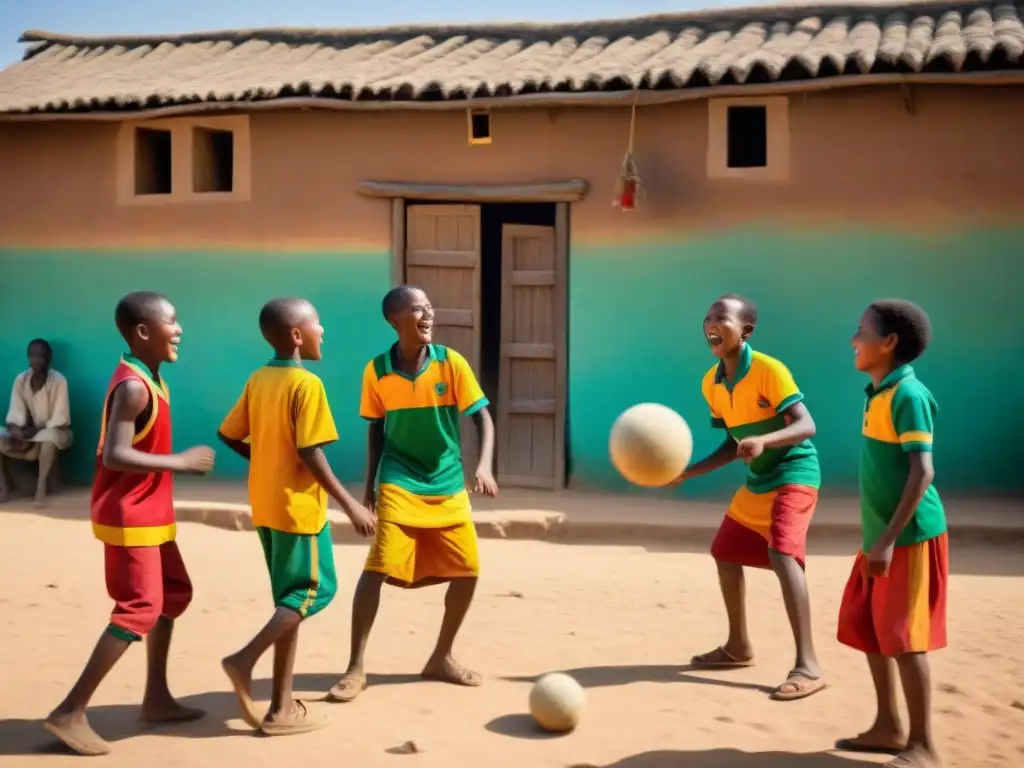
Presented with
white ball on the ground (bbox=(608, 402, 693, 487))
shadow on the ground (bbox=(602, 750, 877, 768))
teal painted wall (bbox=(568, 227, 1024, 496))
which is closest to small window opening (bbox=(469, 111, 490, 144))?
teal painted wall (bbox=(568, 227, 1024, 496))

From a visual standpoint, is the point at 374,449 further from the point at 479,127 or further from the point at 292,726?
the point at 479,127

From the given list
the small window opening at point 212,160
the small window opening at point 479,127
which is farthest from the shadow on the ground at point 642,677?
the small window opening at point 212,160

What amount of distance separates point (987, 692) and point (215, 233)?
7681 millimetres

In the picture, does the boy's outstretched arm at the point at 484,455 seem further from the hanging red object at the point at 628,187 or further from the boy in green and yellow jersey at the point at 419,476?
the hanging red object at the point at 628,187

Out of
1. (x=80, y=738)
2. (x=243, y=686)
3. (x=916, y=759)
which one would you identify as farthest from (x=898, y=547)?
(x=80, y=738)

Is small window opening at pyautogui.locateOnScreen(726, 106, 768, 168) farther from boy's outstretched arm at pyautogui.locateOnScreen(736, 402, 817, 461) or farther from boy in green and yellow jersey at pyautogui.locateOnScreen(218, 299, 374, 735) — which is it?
boy in green and yellow jersey at pyautogui.locateOnScreen(218, 299, 374, 735)

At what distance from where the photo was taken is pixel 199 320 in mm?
11109

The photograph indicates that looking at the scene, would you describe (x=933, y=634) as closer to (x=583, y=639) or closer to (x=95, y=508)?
(x=583, y=639)

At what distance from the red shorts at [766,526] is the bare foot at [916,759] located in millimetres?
1157

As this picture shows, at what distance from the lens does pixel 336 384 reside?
10.8m

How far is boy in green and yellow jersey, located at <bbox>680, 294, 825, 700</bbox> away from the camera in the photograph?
17.3 ft

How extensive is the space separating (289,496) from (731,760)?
175 centimetres

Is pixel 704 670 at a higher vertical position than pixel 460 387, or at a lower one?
lower

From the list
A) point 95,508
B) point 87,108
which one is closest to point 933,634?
point 95,508
